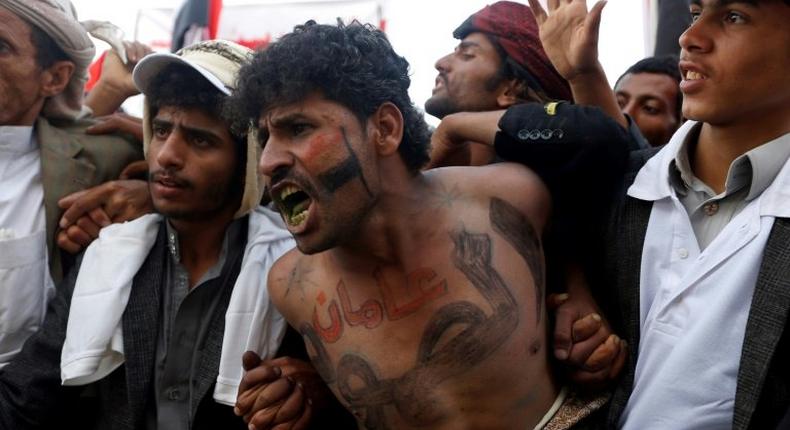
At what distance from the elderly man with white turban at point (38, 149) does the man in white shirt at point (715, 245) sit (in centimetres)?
196

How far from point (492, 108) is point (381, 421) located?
1.34 meters

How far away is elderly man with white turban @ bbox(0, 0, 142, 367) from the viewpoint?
3.01 metres

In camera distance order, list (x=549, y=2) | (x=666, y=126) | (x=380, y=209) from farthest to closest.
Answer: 1. (x=666, y=126)
2. (x=549, y=2)
3. (x=380, y=209)

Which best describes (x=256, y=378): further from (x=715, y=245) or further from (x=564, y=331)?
(x=715, y=245)

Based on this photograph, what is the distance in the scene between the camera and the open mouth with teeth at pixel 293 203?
2.41 metres

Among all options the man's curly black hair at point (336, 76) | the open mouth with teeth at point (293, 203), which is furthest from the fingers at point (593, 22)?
the open mouth with teeth at point (293, 203)

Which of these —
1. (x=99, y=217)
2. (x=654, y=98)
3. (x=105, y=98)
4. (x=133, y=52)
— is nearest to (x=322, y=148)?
(x=99, y=217)

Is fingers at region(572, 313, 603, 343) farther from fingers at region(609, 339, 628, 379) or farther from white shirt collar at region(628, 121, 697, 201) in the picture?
white shirt collar at region(628, 121, 697, 201)

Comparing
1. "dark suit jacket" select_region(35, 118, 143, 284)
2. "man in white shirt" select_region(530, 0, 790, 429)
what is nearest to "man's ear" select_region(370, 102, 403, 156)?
"man in white shirt" select_region(530, 0, 790, 429)

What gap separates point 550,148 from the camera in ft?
8.13

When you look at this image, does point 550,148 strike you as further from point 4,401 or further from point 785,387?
point 4,401

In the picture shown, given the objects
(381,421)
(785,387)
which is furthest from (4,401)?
(785,387)

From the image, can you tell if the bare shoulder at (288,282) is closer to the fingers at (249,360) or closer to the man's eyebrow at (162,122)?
the fingers at (249,360)

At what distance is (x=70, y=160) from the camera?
325cm
